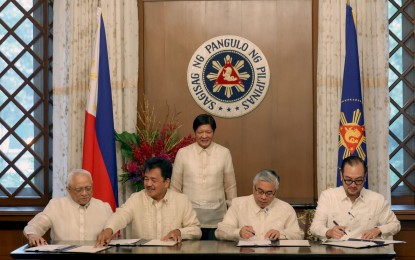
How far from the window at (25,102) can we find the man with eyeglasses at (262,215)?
247 cm

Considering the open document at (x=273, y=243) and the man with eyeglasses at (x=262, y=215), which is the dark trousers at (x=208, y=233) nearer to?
the man with eyeglasses at (x=262, y=215)

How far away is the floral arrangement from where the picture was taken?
5.37 m

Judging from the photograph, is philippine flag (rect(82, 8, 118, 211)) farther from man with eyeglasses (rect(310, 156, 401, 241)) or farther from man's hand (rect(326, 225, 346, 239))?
man's hand (rect(326, 225, 346, 239))

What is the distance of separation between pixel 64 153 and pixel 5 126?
2.01ft

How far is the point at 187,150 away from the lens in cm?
496

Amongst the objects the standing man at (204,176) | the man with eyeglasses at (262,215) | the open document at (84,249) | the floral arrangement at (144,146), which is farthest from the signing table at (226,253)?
the floral arrangement at (144,146)

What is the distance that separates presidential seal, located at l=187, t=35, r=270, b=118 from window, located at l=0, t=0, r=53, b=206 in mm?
1255

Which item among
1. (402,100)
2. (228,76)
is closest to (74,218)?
(228,76)

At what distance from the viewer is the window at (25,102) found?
19.7 feet

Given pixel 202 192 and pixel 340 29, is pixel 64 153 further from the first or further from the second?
pixel 340 29

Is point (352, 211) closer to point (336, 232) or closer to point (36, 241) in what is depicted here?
point (336, 232)

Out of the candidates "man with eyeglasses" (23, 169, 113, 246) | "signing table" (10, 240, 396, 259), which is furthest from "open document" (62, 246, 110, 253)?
Answer: "man with eyeglasses" (23, 169, 113, 246)

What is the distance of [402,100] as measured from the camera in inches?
229

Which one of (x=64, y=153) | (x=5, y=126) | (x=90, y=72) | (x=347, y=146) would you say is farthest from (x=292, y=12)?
(x=5, y=126)
